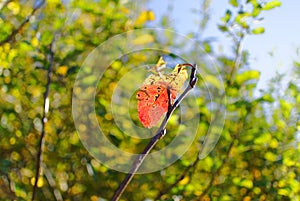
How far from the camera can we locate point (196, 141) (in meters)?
1.64

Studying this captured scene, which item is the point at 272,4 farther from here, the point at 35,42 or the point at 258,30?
the point at 35,42

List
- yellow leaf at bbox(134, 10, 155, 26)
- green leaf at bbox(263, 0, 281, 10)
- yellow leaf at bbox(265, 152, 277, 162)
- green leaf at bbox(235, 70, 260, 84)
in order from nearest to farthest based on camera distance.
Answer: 1. green leaf at bbox(263, 0, 281, 10)
2. green leaf at bbox(235, 70, 260, 84)
3. yellow leaf at bbox(134, 10, 155, 26)
4. yellow leaf at bbox(265, 152, 277, 162)

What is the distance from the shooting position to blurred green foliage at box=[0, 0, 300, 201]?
A: 1.53m

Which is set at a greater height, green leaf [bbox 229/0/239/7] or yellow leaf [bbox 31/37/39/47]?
green leaf [bbox 229/0/239/7]

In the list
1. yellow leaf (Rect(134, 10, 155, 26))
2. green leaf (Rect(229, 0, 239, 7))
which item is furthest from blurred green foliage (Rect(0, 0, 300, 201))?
green leaf (Rect(229, 0, 239, 7))

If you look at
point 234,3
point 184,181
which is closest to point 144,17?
point 234,3

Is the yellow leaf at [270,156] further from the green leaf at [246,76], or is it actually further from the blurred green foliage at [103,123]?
the green leaf at [246,76]

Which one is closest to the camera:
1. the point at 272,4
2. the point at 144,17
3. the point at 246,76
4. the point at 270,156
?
the point at 272,4

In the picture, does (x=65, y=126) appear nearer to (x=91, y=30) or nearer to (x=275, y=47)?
(x=91, y=30)

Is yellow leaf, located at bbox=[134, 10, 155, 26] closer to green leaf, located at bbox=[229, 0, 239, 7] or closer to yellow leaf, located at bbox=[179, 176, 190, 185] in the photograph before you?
green leaf, located at bbox=[229, 0, 239, 7]

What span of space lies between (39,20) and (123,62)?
0.32m

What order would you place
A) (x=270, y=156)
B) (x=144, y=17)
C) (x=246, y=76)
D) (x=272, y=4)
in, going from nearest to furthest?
(x=272, y=4) → (x=246, y=76) → (x=144, y=17) → (x=270, y=156)

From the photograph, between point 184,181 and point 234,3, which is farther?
point 184,181

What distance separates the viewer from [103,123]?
5.47 ft
